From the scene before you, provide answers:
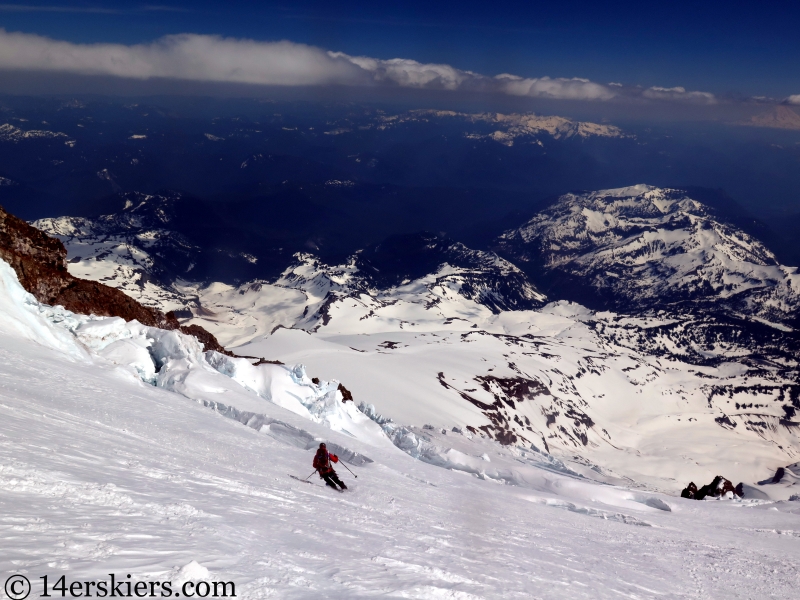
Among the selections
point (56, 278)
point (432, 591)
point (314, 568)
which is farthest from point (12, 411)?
point (56, 278)

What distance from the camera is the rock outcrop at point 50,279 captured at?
41.5m

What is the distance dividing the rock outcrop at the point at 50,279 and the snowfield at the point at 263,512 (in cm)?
601

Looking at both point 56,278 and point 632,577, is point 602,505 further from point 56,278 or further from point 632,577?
point 56,278

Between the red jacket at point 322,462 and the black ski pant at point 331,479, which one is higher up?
the red jacket at point 322,462

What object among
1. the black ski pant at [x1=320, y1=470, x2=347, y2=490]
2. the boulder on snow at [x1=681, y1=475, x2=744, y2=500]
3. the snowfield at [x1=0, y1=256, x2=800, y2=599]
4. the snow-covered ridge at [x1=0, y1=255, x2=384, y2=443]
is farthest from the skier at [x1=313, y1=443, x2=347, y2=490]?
the boulder on snow at [x1=681, y1=475, x2=744, y2=500]

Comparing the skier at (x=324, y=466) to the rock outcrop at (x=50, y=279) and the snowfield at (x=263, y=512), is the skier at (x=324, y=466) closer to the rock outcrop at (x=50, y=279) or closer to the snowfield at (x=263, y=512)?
the snowfield at (x=263, y=512)

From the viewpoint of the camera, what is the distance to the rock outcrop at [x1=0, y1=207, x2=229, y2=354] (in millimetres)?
41469

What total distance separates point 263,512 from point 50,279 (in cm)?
3822

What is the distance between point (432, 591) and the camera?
39.3ft

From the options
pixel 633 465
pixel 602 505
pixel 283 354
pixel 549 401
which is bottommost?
pixel 633 465

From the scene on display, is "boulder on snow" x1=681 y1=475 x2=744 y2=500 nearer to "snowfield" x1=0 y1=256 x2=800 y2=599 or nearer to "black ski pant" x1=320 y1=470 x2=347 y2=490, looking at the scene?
"snowfield" x1=0 y1=256 x2=800 y2=599

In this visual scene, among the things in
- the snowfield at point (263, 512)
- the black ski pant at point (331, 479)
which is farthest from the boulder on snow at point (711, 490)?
the black ski pant at point (331, 479)

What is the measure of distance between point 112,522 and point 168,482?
4.50 meters

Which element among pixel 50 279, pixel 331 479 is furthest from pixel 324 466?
pixel 50 279
